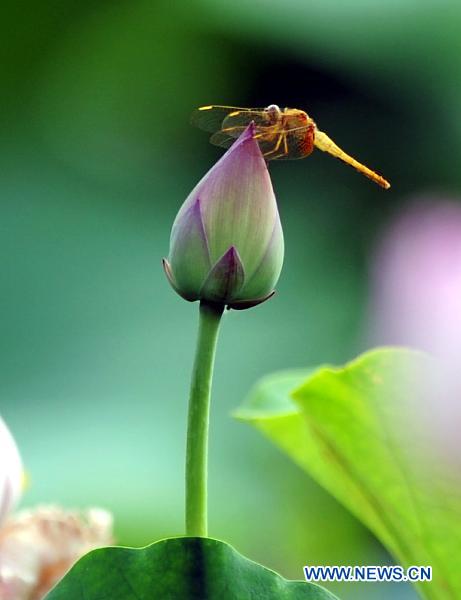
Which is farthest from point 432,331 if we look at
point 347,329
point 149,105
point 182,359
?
point 149,105

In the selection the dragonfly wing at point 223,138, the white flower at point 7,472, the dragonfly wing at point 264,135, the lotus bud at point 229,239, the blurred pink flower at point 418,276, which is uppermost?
the blurred pink flower at point 418,276

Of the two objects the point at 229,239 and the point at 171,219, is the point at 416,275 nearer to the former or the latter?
the point at 171,219

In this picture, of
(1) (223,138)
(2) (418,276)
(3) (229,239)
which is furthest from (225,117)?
(2) (418,276)

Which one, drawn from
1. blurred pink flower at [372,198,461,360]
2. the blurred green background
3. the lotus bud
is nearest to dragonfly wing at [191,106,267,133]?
the lotus bud

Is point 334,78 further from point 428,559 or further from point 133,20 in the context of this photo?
point 428,559

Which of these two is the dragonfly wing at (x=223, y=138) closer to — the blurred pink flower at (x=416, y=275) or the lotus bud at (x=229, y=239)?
the lotus bud at (x=229, y=239)

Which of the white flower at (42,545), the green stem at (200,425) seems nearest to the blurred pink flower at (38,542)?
the white flower at (42,545)
